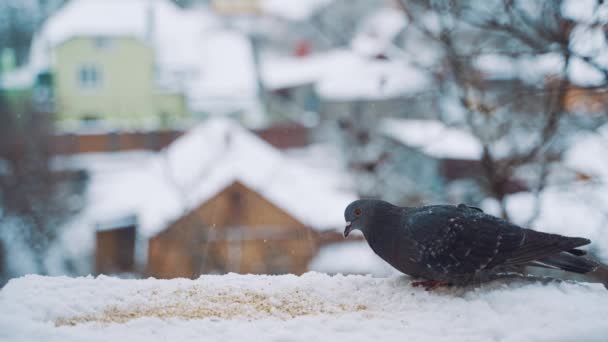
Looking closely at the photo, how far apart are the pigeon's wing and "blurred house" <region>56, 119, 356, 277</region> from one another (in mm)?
3664

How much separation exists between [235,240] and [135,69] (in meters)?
11.6

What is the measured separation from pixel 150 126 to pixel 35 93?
5107mm

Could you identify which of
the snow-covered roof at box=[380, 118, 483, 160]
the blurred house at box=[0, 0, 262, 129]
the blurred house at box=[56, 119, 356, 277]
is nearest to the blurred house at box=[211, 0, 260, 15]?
the blurred house at box=[0, 0, 262, 129]

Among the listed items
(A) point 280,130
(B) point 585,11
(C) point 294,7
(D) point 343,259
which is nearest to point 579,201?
(B) point 585,11

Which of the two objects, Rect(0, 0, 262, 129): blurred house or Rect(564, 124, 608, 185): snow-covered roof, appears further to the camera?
Rect(0, 0, 262, 129): blurred house

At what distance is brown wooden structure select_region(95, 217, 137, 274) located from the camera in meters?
10.2

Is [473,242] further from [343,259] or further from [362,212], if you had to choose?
[343,259]

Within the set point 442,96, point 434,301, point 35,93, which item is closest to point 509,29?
point 442,96

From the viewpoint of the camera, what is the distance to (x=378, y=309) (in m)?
2.22

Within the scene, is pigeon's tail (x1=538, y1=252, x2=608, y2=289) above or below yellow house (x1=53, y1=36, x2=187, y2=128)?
below

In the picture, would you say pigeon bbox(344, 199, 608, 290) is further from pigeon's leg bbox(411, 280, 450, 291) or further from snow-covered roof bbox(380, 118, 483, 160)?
snow-covered roof bbox(380, 118, 483, 160)

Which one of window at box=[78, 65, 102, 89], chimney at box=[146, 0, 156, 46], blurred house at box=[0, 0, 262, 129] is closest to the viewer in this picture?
chimney at box=[146, 0, 156, 46]

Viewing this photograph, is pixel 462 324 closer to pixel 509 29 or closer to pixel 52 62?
pixel 509 29

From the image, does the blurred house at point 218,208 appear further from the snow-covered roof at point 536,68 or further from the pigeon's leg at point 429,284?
the pigeon's leg at point 429,284
